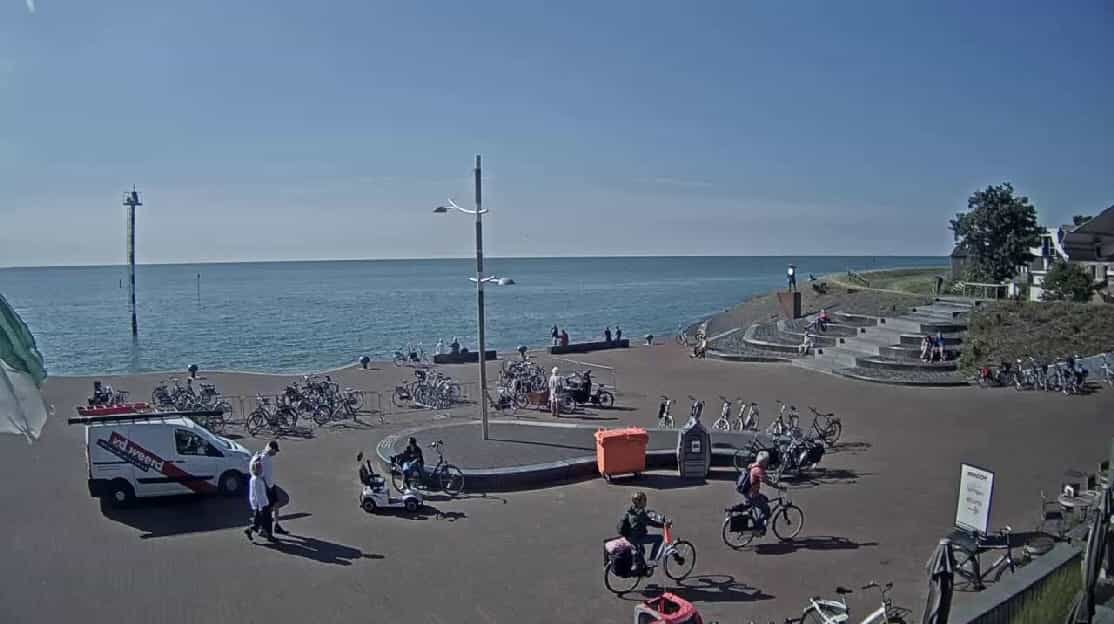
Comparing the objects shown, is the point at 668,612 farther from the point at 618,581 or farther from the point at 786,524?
the point at 786,524

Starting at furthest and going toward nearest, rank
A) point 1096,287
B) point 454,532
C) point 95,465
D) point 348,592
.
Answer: point 1096,287
point 95,465
point 454,532
point 348,592

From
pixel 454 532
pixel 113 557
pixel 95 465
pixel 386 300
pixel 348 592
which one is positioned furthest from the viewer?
pixel 386 300

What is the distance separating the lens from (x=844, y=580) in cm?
1062

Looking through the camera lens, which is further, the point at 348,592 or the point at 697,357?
the point at 697,357

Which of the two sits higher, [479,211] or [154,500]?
[479,211]

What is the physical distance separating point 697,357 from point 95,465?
26352mm

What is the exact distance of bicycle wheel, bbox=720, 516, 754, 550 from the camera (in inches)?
472

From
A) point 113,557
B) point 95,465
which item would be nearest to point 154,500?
point 95,465

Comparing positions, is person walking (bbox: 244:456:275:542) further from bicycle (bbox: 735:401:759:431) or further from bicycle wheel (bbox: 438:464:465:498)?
bicycle (bbox: 735:401:759:431)

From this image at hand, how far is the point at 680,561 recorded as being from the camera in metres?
10.7

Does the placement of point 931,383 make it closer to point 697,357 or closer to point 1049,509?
point 697,357

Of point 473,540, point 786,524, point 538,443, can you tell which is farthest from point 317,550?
point 538,443

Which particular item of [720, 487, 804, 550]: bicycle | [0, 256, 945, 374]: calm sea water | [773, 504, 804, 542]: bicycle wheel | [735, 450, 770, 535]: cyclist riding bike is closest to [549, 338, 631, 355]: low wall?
[0, 256, 945, 374]: calm sea water

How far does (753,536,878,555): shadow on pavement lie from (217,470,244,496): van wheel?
29.4ft
